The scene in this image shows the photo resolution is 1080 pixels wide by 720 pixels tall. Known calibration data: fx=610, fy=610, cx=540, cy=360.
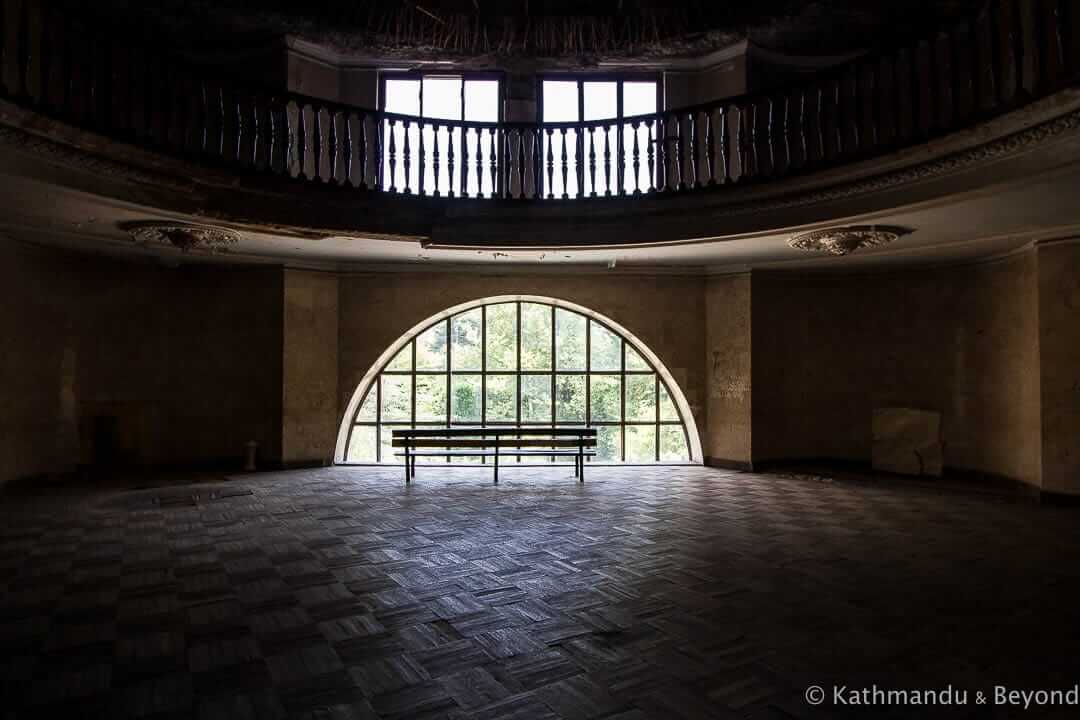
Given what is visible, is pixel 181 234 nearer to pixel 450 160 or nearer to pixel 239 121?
pixel 239 121

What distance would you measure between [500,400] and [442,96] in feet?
17.8

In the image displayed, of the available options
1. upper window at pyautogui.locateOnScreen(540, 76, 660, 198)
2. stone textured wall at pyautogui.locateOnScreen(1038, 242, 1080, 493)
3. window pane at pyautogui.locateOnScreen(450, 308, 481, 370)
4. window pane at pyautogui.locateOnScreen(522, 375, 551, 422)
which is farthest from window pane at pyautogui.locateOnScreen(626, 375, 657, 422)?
stone textured wall at pyautogui.locateOnScreen(1038, 242, 1080, 493)

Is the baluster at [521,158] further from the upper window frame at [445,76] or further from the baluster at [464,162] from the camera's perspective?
the upper window frame at [445,76]

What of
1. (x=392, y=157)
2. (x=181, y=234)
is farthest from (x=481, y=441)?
(x=181, y=234)

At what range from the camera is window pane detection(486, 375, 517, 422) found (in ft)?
37.3

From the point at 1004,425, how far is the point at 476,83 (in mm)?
9227

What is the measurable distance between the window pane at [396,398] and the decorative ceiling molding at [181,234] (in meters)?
3.82

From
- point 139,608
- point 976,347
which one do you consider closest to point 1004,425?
point 976,347

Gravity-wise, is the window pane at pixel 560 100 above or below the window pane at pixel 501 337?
above

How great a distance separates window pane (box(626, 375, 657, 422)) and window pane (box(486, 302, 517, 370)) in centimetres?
229

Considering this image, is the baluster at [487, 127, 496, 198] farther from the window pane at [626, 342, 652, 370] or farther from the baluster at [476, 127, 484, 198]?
the window pane at [626, 342, 652, 370]

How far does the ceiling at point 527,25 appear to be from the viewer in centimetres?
843

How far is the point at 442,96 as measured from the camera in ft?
32.5

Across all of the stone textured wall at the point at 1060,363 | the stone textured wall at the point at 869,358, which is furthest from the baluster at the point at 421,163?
the stone textured wall at the point at 1060,363
